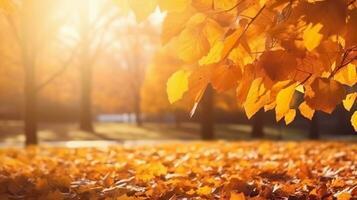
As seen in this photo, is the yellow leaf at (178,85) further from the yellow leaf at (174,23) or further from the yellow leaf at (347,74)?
the yellow leaf at (347,74)

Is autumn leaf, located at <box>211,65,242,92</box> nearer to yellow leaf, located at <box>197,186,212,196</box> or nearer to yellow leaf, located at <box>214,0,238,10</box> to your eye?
yellow leaf, located at <box>214,0,238,10</box>

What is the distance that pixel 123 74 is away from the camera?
47.2 meters

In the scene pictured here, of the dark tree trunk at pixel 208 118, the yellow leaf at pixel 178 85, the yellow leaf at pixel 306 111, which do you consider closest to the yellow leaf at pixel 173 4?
the yellow leaf at pixel 178 85

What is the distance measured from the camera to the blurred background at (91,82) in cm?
1566

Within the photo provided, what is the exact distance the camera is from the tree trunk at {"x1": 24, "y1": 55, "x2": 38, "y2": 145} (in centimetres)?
1505

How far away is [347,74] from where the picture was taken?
3322 millimetres

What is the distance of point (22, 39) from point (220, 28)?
12.6 m

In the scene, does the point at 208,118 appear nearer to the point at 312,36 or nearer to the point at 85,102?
the point at 85,102

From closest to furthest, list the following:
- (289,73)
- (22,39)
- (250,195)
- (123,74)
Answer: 1. (289,73)
2. (250,195)
3. (22,39)
4. (123,74)

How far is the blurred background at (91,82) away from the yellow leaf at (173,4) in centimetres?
30

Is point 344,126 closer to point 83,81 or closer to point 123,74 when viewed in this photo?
point 83,81

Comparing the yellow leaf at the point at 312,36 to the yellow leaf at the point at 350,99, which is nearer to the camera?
the yellow leaf at the point at 312,36

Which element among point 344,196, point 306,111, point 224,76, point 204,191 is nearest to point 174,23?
point 224,76

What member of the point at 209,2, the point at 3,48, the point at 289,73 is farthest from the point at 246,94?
the point at 3,48
